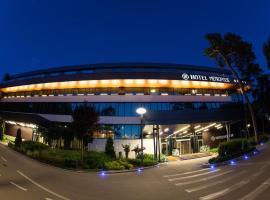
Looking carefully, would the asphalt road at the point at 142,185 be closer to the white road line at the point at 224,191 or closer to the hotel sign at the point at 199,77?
the white road line at the point at 224,191

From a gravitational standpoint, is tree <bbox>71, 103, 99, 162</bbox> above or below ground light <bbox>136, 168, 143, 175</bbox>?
above

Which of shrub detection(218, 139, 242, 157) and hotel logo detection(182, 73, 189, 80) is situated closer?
shrub detection(218, 139, 242, 157)

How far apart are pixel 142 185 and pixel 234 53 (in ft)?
85.9

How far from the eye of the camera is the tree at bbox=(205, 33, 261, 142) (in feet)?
124

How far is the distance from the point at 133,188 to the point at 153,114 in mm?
17292

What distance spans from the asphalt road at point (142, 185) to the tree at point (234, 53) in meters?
17.0

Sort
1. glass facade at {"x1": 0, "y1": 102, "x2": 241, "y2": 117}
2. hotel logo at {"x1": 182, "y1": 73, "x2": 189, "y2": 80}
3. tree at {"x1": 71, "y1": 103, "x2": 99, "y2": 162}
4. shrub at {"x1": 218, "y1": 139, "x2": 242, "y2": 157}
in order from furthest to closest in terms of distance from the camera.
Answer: hotel logo at {"x1": 182, "y1": 73, "x2": 189, "y2": 80} → glass facade at {"x1": 0, "y1": 102, "x2": 241, "y2": 117} → tree at {"x1": 71, "y1": 103, "x2": 99, "y2": 162} → shrub at {"x1": 218, "y1": 139, "x2": 242, "y2": 157}

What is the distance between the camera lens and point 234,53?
38344 mm

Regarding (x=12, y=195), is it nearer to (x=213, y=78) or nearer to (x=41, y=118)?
(x=41, y=118)

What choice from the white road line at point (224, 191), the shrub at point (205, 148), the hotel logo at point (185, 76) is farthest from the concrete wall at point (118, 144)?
the white road line at point (224, 191)

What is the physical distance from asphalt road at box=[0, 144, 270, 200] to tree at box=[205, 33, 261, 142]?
55.7ft

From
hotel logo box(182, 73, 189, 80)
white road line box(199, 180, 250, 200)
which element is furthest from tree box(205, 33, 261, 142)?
white road line box(199, 180, 250, 200)

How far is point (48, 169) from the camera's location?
92.7ft

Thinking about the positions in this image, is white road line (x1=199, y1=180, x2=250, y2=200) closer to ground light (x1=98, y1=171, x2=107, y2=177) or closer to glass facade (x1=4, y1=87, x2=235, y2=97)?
ground light (x1=98, y1=171, x2=107, y2=177)
